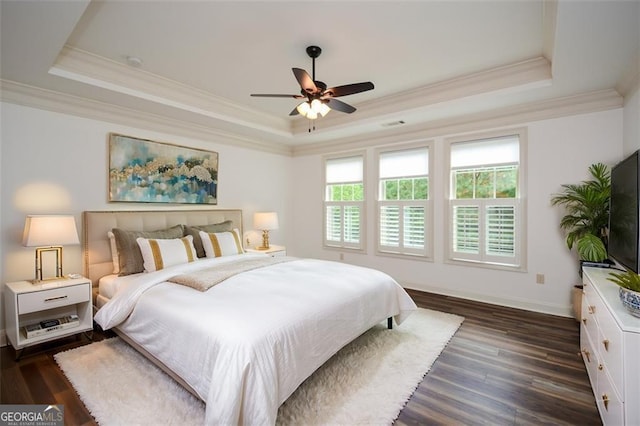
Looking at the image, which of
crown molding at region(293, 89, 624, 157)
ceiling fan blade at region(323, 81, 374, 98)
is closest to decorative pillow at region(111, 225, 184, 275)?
ceiling fan blade at region(323, 81, 374, 98)

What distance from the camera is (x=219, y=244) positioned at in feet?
12.8

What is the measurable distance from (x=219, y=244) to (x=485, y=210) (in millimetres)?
3574

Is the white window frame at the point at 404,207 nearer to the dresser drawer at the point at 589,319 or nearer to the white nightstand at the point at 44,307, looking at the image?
the dresser drawer at the point at 589,319

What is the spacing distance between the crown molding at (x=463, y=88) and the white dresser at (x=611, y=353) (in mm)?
2063

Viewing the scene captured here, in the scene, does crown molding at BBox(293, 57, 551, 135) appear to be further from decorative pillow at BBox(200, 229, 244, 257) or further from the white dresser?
decorative pillow at BBox(200, 229, 244, 257)

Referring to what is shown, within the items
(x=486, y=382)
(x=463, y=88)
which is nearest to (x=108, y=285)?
(x=486, y=382)

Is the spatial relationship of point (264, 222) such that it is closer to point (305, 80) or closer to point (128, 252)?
point (128, 252)

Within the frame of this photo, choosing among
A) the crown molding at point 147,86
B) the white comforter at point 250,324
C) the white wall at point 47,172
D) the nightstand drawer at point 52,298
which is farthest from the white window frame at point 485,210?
the nightstand drawer at point 52,298

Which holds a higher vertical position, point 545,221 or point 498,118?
point 498,118

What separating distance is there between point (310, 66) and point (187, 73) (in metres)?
1.39

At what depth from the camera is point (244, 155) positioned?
5152 mm

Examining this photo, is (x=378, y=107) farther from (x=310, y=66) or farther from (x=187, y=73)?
(x=187, y=73)

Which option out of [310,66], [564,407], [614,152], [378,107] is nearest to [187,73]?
[310,66]

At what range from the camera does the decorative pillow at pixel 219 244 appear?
3.85 meters
